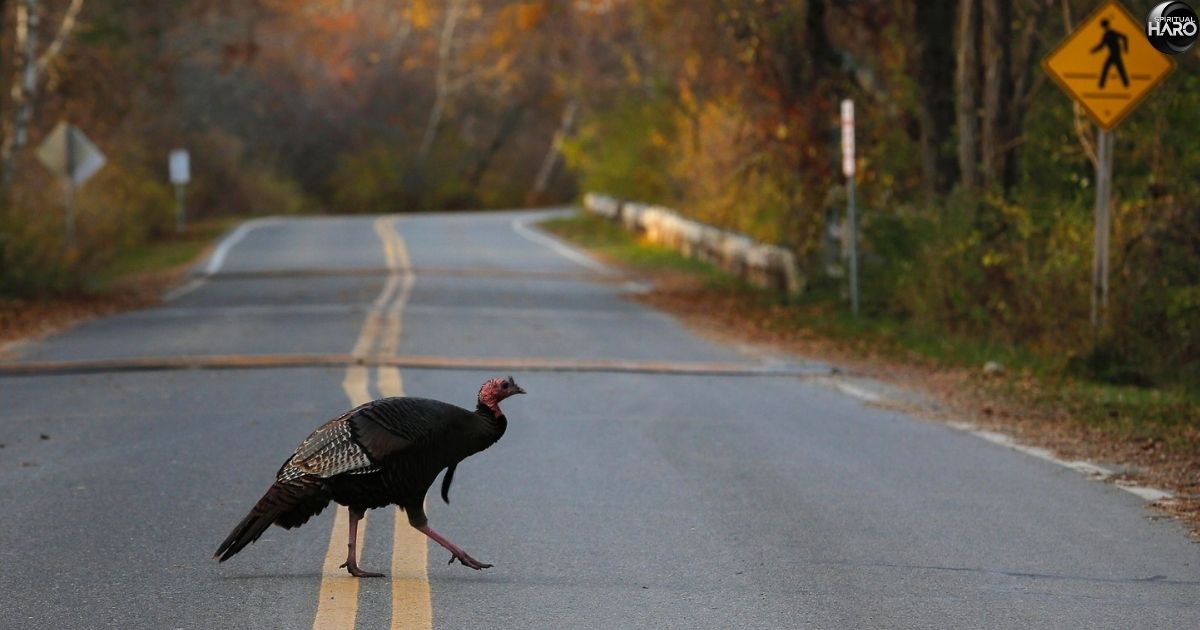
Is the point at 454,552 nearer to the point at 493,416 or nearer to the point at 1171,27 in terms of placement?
the point at 493,416

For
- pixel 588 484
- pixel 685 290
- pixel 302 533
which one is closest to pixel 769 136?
pixel 685 290

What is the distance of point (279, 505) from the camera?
21.4 feet

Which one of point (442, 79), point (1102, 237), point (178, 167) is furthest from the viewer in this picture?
point (442, 79)

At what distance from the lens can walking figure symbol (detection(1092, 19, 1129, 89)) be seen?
14242 millimetres

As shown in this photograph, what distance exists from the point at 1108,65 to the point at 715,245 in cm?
1615

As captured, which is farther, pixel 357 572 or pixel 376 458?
pixel 357 572

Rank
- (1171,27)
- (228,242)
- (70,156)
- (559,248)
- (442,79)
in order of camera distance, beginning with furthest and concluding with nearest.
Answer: (442,79) → (228,242) → (559,248) → (70,156) → (1171,27)

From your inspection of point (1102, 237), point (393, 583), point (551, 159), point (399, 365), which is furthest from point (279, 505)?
point (551, 159)

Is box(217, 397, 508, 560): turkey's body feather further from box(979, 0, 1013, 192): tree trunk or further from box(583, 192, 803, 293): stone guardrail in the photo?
box(583, 192, 803, 293): stone guardrail

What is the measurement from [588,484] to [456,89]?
54650mm

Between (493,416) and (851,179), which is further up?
(851,179)

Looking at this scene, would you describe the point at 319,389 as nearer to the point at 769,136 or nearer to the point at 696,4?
the point at 769,136

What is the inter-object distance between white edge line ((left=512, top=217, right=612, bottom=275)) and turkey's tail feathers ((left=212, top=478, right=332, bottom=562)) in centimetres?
2357

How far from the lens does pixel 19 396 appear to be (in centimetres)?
1333
